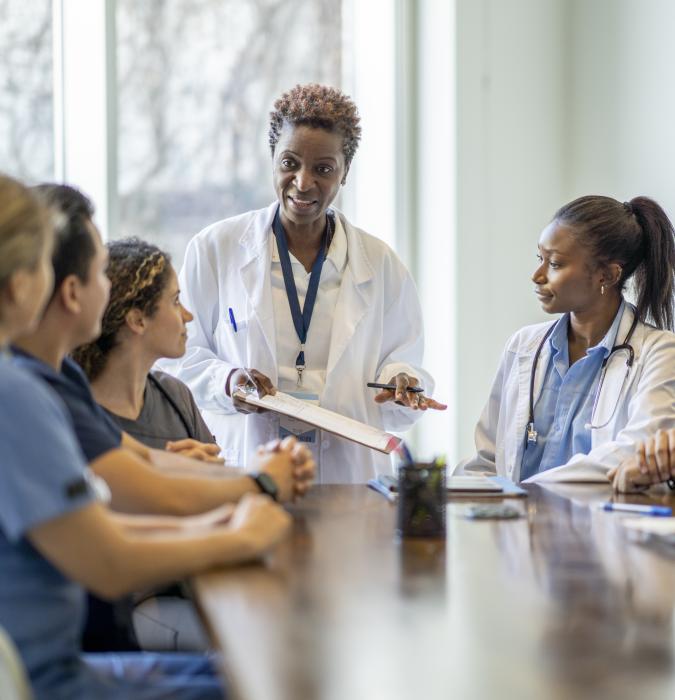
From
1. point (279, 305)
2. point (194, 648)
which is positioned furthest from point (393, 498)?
point (279, 305)

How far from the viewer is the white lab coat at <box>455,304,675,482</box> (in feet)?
8.54

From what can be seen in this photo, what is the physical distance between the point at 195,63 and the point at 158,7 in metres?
0.27

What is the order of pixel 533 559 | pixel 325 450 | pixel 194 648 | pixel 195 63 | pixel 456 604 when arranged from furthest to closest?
1. pixel 195 63
2. pixel 325 450
3. pixel 194 648
4. pixel 533 559
5. pixel 456 604

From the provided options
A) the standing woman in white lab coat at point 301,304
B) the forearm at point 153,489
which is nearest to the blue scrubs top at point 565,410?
the standing woman in white lab coat at point 301,304

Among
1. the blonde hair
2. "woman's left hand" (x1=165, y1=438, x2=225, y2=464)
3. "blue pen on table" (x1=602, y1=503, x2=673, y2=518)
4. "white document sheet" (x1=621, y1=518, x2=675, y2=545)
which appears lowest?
"blue pen on table" (x1=602, y1=503, x2=673, y2=518)

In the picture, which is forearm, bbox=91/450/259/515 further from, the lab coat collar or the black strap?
the lab coat collar

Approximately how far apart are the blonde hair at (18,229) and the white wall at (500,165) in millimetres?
3120

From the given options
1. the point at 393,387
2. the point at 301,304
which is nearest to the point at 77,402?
the point at 393,387

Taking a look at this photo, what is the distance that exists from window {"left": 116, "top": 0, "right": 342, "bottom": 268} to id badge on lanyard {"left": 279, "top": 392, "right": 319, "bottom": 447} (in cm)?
166

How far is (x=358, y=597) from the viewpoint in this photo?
143 centimetres

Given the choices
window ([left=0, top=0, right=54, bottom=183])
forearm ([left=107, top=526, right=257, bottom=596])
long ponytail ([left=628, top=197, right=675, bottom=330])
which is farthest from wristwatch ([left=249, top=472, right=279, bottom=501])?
window ([left=0, top=0, right=54, bottom=183])

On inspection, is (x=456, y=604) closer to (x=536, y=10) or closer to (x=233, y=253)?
(x=233, y=253)

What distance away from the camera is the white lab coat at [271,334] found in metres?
3.09

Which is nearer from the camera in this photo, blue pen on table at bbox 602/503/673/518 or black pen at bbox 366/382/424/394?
blue pen on table at bbox 602/503/673/518
